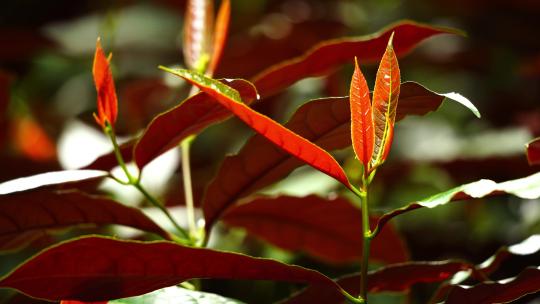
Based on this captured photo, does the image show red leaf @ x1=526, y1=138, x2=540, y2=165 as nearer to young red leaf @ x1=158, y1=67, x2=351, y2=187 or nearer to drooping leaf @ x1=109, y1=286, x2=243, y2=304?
young red leaf @ x1=158, y1=67, x2=351, y2=187

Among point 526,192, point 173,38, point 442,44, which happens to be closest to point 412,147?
point 442,44

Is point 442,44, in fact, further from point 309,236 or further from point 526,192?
point 526,192

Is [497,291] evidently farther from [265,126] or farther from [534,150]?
[265,126]

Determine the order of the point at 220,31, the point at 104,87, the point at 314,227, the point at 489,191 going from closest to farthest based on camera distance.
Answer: the point at 489,191 → the point at 104,87 → the point at 220,31 → the point at 314,227

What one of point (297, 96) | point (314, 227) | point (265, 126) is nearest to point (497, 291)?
point (265, 126)

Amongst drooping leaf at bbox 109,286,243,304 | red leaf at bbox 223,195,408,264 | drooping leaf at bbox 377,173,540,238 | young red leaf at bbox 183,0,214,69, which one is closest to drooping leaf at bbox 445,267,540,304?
drooping leaf at bbox 377,173,540,238

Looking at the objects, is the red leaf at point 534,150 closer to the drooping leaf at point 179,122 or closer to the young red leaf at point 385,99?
the young red leaf at point 385,99
